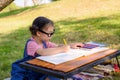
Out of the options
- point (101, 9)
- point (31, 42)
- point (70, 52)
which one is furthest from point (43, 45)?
point (101, 9)

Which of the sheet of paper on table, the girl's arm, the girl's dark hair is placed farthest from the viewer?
the girl's dark hair

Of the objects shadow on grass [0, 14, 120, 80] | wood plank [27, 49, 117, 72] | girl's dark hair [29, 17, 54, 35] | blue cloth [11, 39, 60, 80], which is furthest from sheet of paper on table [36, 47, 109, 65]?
shadow on grass [0, 14, 120, 80]

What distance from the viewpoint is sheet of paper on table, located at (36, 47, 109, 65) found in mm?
3302

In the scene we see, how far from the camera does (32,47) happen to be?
12.5ft

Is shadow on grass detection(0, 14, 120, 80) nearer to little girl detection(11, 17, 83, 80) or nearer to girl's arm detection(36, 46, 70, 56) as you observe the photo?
little girl detection(11, 17, 83, 80)

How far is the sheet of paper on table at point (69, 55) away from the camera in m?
3.30

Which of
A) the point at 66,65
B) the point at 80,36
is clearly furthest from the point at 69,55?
the point at 80,36

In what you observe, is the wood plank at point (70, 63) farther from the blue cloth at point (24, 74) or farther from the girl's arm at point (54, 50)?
the blue cloth at point (24, 74)

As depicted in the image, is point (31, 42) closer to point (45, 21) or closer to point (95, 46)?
point (45, 21)

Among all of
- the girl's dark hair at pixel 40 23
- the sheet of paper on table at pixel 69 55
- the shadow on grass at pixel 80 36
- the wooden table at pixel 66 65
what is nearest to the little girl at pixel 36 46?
the girl's dark hair at pixel 40 23

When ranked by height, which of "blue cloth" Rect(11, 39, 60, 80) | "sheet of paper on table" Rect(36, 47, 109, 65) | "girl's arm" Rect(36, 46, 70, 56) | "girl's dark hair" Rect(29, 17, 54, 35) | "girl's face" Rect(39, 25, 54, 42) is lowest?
"blue cloth" Rect(11, 39, 60, 80)

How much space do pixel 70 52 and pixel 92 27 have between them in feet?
18.8

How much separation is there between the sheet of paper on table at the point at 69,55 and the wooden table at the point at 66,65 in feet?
0.19

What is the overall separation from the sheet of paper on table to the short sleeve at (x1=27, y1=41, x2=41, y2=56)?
1.05ft
